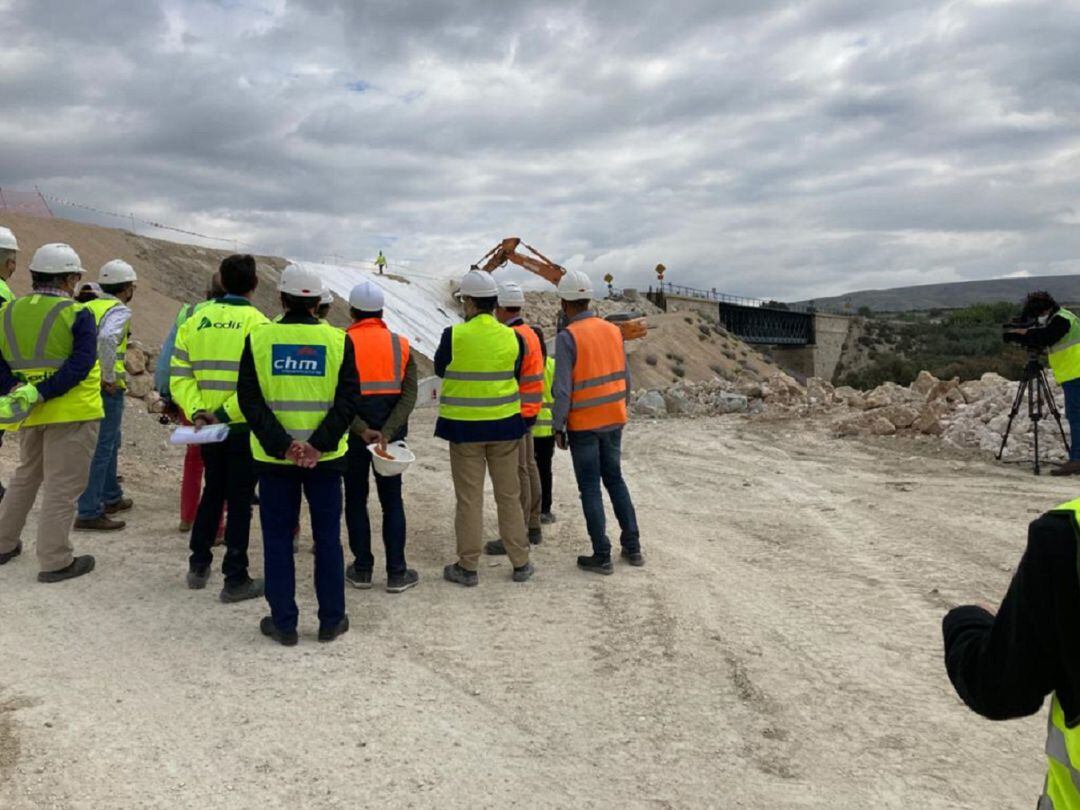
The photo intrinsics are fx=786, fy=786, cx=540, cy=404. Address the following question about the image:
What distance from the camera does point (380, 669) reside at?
4172mm

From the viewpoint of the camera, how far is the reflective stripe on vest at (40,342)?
202 inches

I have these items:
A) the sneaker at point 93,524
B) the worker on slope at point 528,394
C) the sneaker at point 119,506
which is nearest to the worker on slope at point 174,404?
the sneaker at point 93,524

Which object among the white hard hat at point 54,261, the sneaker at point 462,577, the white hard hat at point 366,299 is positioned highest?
the white hard hat at point 54,261

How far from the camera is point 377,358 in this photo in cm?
525

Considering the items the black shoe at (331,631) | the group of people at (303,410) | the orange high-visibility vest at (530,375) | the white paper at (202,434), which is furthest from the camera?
the orange high-visibility vest at (530,375)

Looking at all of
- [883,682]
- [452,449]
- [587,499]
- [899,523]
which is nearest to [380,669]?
[452,449]

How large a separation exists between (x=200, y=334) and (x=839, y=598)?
4.66 meters

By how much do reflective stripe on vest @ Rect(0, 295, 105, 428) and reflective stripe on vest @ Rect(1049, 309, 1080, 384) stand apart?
31.2 feet

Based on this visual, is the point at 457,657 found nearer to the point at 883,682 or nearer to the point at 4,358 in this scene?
the point at 883,682

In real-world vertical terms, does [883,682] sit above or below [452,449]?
below

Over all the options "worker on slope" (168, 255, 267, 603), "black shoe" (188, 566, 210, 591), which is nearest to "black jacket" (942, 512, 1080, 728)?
"worker on slope" (168, 255, 267, 603)

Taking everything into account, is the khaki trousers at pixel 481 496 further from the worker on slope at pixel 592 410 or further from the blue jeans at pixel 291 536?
the blue jeans at pixel 291 536

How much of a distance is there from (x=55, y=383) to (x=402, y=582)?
2592 millimetres

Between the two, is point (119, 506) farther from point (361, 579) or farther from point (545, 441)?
point (545, 441)
